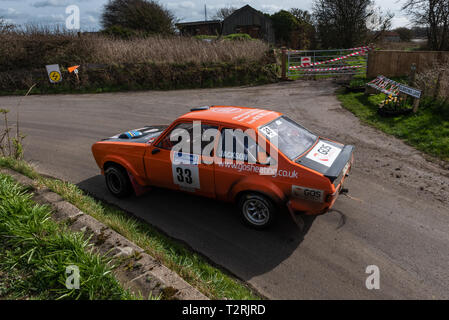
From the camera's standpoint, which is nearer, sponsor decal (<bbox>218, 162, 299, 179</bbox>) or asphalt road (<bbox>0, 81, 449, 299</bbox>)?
asphalt road (<bbox>0, 81, 449, 299</bbox>)

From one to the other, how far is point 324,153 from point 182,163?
7.32 ft

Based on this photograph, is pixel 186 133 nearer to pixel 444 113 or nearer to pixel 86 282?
pixel 86 282

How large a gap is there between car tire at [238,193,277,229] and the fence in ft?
46.4

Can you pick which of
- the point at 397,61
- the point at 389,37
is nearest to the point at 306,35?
the point at 397,61

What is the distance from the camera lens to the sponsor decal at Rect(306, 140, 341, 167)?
14.1 ft

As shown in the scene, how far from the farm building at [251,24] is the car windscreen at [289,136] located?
109 ft

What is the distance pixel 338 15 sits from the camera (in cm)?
2398

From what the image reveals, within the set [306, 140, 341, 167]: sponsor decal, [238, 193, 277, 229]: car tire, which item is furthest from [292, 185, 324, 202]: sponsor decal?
[306, 140, 341, 167]: sponsor decal

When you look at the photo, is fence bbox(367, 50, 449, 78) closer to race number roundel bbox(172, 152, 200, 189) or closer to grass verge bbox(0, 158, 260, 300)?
race number roundel bbox(172, 152, 200, 189)

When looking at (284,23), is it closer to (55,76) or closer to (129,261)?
(55,76)

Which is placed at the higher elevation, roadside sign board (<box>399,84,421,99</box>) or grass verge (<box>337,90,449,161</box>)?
roadside sign board (<box>399,84,421,99</box>)

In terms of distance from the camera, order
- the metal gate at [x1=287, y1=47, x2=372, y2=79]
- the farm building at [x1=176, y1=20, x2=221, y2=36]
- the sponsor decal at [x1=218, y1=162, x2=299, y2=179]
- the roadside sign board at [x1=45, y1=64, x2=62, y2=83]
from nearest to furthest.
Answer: the sponsor decal at [x1=218, y1=162, x2=299, y2=179]
the metal gate at [x1=287, y1=47, x2=372, y2=79]
the roadside sign board at [x1=45, y1=64, x2=62, y2=83]
the farm building at [x1=176, y1=20, x2=221, y2=36]

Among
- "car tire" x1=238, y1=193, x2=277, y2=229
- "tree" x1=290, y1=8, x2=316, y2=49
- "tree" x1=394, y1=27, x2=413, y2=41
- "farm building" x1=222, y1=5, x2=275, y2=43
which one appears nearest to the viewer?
"car tire" x1=238, y1=193, x2=277, y2=229

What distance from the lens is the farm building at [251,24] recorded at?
1389 inches
